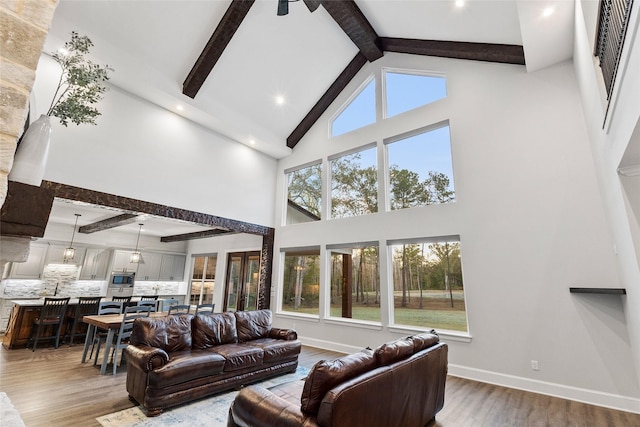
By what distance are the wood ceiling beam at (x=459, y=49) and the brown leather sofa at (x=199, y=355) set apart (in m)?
5.82

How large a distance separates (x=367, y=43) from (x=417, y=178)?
314 centimetres

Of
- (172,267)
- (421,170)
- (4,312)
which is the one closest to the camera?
(421,170)

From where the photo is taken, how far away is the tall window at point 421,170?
5.50 meters

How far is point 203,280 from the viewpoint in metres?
9.95

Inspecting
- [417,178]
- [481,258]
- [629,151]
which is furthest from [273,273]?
[629,151]

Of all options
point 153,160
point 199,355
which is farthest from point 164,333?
point 153,160

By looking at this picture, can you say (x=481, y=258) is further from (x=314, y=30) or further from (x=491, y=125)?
(x=314, y=30)

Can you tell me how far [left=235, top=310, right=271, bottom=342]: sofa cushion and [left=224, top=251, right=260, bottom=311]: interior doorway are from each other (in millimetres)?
2941

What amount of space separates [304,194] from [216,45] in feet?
12.5

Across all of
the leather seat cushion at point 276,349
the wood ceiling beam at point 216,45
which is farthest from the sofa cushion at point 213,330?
the wood ceiling beam at point 216,45

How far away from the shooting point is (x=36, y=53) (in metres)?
0.71

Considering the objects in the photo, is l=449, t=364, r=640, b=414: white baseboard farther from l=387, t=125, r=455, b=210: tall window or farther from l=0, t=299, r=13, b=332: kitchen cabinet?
l=0, t=299, r=13, b=332: kitchen cabinet

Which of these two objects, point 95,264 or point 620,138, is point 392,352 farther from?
point 95,264

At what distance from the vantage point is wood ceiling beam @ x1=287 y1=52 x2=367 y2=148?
7.04 metres
